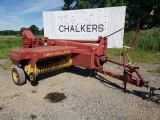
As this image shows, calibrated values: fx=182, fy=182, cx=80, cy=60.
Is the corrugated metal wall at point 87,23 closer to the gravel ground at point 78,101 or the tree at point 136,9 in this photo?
the gravel ground at point 78,101

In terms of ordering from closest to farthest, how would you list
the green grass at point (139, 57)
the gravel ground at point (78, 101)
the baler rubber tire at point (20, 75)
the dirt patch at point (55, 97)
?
the gravel ground at point (78, 101) → the dirt patch at point (55, 97) → the baler rubber tire at point (20, 75) → the green grass at point (139, 57)

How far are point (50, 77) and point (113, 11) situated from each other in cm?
716

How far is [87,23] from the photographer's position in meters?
12.3

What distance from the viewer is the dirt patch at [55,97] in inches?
178

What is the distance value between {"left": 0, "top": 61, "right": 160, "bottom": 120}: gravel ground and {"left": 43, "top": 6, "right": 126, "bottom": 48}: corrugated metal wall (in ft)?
19.7

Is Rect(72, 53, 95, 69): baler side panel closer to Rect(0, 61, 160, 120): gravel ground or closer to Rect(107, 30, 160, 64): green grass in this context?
Rect(0, 61, 160, 120): gravel ground

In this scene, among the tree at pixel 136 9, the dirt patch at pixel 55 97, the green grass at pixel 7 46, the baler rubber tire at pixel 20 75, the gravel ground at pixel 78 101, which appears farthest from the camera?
the tree at pixel 136 9

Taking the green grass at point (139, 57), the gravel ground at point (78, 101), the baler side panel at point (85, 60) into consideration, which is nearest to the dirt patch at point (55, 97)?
the gravel ground at point (78, 101)

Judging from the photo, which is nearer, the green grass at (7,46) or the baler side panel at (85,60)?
the baler side panel at (85,60)

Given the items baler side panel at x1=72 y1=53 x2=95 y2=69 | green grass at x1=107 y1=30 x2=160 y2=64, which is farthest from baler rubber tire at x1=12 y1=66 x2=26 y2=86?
green grass at x1=107 y1=30 x2=160 y2=64

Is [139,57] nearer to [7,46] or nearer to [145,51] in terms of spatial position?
[145,51]

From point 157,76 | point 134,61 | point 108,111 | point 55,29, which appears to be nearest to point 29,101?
point 108,111

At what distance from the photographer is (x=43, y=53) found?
4.73m

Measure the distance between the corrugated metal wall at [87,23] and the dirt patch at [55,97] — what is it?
7.19 meters
